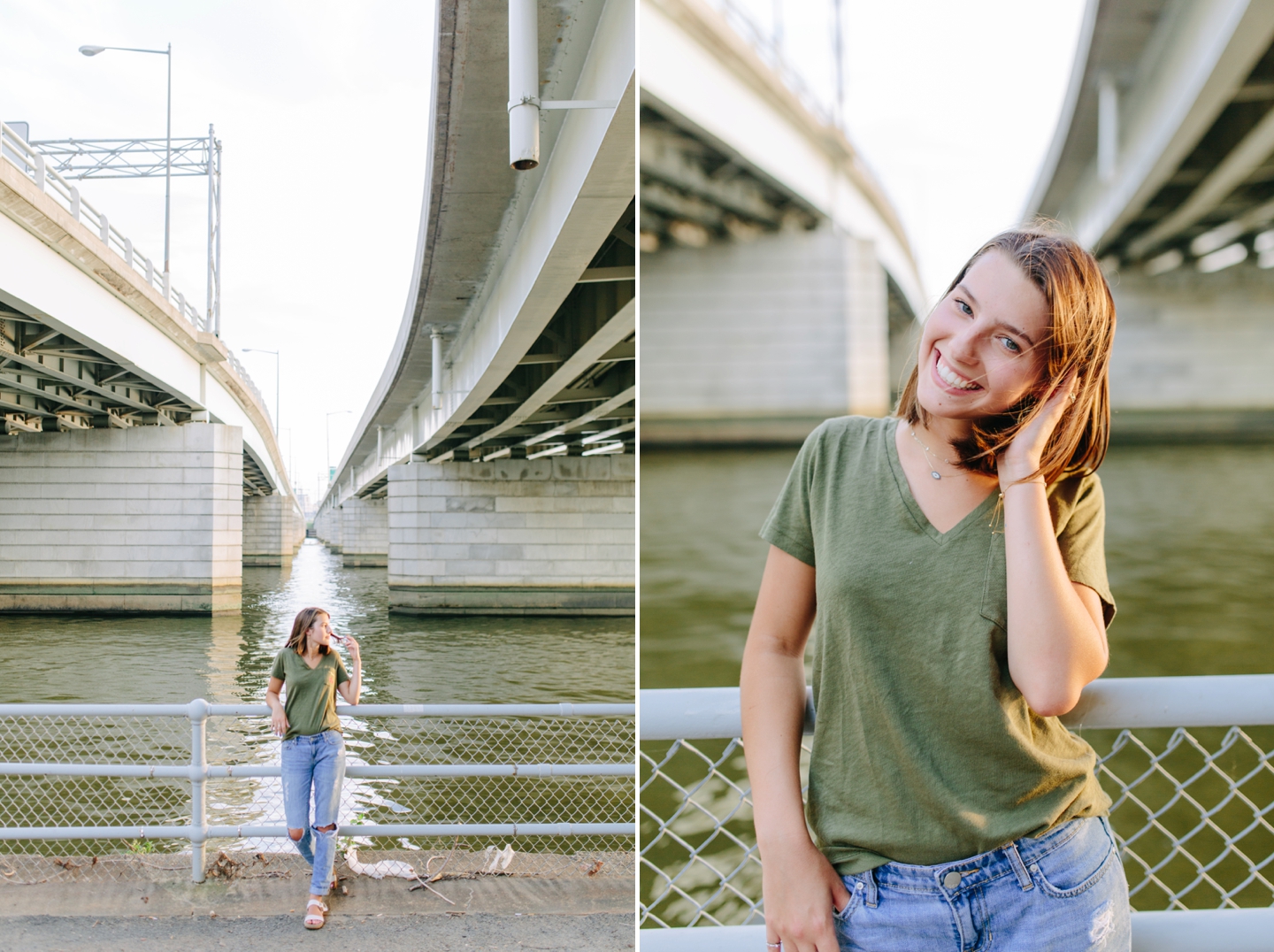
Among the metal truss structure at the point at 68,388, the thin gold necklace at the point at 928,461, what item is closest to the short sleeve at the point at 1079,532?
the thin gold necklace at the point at 928,461

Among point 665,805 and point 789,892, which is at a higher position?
point 789,892

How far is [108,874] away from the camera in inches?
176

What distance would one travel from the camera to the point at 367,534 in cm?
5212

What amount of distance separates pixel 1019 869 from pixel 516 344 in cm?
990

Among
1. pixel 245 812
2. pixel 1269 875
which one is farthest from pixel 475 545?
pixel 1269 875

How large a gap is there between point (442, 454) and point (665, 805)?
841 inches

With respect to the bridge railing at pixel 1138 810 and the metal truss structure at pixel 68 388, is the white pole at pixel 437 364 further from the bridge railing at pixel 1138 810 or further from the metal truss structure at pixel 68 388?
the bridge railing at pixel 1138 810

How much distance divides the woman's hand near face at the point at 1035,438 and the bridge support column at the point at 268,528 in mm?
52254

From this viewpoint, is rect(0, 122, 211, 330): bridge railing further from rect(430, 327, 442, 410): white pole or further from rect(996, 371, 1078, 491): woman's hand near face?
rect(996, 371, 1078, 491): woman's hand near face

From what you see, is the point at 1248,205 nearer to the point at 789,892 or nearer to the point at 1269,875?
the point at 1269,875

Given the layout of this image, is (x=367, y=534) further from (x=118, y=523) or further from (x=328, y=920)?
(x=328, y=920)

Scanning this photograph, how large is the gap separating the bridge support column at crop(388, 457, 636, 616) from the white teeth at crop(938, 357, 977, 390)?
22.9 m

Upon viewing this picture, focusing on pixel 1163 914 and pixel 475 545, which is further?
pixel 475 545

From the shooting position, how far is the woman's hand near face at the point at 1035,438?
0.99 metres
